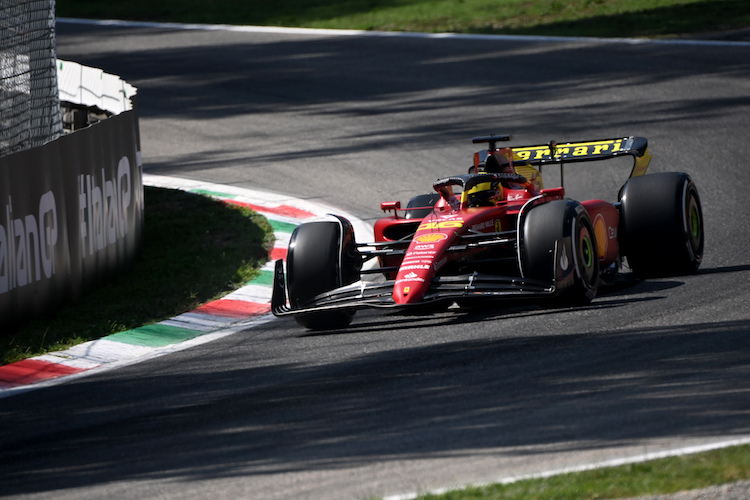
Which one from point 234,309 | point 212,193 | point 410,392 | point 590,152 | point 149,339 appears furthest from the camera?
point 212,193

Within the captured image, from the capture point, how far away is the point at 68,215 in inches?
354

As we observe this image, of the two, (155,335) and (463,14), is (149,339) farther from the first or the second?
(463,14)

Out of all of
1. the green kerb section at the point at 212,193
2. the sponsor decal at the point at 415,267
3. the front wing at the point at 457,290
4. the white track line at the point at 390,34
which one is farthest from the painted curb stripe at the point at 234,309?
the white track line at the point at 390,34

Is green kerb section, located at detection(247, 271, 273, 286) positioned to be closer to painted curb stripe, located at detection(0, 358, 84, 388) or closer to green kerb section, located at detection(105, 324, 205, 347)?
green kerb section, located at detection(105, 324, 205, 347)

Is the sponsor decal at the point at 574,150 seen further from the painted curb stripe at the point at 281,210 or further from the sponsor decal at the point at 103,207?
the sponsor decal at the point at 103,207

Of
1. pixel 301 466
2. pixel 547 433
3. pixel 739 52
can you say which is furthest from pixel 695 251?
pixel 739 52

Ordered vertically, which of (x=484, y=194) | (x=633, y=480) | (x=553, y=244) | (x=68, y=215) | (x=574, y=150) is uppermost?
(x=574, y=150)

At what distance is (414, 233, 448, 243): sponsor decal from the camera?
7.80 metres

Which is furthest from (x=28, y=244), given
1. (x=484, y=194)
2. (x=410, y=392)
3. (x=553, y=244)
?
(x=553, y=244)

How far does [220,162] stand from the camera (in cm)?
1477

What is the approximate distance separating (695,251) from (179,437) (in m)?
4.69

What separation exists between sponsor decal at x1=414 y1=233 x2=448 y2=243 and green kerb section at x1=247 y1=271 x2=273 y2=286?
2047 millimetres

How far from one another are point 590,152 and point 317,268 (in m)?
2.80

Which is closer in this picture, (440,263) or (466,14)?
(440,263)
